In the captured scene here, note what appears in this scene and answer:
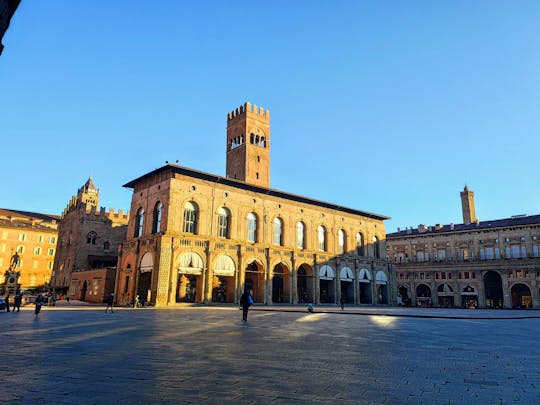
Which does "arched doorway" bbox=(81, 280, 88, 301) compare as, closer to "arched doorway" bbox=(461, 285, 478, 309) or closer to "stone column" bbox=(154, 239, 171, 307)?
Result: "stone column" bbox=(154, 239, 171, 307)

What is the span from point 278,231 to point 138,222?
14811 mm

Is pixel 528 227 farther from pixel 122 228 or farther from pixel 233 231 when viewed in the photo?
pixel 122 228

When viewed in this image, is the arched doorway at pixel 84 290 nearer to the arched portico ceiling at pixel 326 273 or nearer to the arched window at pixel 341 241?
A: the arched portico ceiling at pixel 326 273

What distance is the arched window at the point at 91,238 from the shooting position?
5259 centimetres

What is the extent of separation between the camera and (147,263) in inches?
1350

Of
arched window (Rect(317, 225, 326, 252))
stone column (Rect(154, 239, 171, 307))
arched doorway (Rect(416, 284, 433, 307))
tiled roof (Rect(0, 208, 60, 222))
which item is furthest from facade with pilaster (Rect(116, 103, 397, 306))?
tiled roof (Rect(0, 208, 60, 222))

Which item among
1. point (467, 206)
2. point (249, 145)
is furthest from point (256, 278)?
point (467, 206)

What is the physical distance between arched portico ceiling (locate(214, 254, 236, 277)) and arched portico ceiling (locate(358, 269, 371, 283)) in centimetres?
1962

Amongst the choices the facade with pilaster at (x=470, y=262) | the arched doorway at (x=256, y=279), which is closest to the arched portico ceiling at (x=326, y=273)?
the arched doorway at (x=256, y=279)

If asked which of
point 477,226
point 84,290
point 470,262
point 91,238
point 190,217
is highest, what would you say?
point 477,226

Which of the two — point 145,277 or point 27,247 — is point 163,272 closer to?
point 145,277

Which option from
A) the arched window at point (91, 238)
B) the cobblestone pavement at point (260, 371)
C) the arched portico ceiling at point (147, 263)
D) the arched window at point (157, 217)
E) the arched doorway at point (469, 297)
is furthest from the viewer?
the arched doorway at point (469, 297)

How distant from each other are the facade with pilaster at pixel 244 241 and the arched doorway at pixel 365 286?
0.43 ft

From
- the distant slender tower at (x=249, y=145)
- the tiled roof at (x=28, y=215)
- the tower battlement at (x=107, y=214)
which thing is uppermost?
the distant slender tower at (x=249, y=145)
